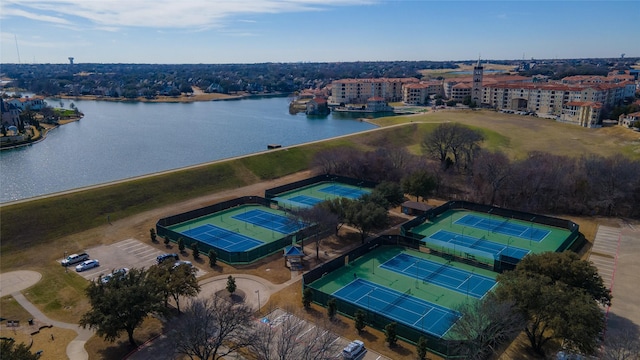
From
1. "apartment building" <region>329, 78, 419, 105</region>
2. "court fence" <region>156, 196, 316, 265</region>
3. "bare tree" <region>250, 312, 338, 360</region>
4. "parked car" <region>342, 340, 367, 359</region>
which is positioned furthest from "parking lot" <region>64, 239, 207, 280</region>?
"apartment building" <region>329, 78, 419, 105</region>

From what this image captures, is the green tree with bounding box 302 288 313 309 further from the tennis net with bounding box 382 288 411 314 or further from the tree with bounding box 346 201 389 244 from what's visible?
the tree with bounding box 346 201 389 244

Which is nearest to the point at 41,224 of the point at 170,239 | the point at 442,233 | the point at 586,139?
the point at 170,239

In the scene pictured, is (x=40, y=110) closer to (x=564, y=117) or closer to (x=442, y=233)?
(x=442, y=233)

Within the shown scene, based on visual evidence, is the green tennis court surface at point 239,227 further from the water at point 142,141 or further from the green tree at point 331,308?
the water at point 142,141

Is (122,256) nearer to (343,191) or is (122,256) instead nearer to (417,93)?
(343,191)

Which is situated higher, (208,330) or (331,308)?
(208,330)

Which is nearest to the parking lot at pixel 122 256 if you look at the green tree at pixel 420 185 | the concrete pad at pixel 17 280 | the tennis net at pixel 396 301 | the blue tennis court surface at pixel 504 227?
the concrete pad at pixel 17 280

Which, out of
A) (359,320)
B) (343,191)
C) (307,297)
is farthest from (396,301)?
(343,191)
